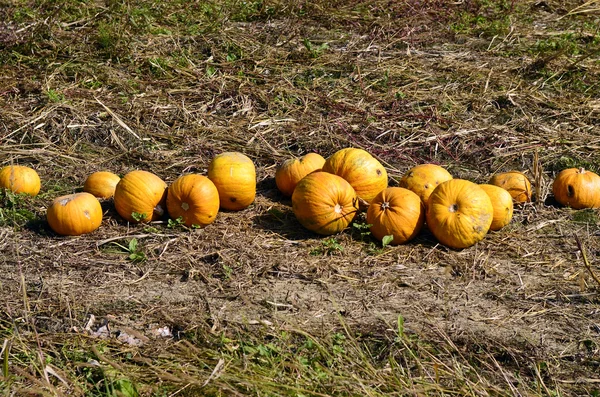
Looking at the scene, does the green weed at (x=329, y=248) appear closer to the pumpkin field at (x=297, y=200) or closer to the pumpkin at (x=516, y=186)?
the pumpkin field at (x=297, y=200)

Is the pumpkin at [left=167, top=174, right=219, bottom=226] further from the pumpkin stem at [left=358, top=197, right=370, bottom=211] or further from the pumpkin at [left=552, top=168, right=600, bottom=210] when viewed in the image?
the pumpkin at [left=552, top=168, right=600, bottom=210]

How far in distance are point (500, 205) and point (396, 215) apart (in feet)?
2.39

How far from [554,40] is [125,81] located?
14.6ft

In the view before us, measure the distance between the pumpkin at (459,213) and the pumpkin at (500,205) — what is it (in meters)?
0.16

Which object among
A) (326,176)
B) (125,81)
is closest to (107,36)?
(125,81)

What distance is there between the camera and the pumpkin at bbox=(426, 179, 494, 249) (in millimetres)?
5184

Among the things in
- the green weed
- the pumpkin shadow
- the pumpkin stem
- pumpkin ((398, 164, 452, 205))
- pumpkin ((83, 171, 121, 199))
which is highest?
pumpkin ((398, 164, 452, 205))

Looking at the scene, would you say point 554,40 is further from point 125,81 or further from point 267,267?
point 267,267

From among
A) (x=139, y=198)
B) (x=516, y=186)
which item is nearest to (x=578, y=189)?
(x=516, y=186)

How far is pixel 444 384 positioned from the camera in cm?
390

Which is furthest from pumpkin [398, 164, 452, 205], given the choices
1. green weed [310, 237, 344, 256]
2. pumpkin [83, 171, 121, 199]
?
pumpkin [83, 171, 121, 199]

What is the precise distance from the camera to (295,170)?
232 inches

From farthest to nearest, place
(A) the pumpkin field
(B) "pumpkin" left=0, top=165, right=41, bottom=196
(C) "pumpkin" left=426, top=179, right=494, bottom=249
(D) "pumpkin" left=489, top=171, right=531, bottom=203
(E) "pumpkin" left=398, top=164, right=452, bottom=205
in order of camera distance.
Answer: (D) "pumpkin" left=489, top=171, right=531, bottom=203 < (B) "pumpkin" left=0, top=165, right=41, bottom=196 < (E) "pumpkin" left=398, top=164, right=452, bottom=205 < (C) "pumpkin" left=426, top=179, right=494, bottom=249 < (A) the pumpkin field

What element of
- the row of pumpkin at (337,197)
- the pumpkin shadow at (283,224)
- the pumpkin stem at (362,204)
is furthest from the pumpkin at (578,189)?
the pumpkin shadow at (283,224)
